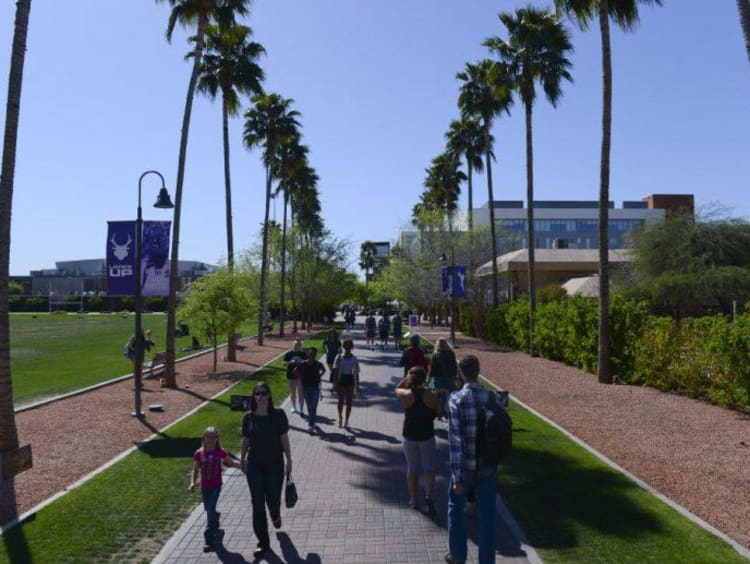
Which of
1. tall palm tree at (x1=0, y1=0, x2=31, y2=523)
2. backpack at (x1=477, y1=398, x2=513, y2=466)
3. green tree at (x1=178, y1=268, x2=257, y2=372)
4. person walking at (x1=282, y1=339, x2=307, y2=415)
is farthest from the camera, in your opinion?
green tree at (x1=178, y1=268, x2=257, y2=372)

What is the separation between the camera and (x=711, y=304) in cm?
3434

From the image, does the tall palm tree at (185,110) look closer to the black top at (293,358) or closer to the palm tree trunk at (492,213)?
the black top at (293,358)

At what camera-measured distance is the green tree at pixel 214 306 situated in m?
22.3

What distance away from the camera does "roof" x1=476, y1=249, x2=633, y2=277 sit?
45.3 m

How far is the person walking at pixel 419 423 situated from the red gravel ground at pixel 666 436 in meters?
3.12

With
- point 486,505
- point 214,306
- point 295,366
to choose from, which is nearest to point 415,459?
point 486,505

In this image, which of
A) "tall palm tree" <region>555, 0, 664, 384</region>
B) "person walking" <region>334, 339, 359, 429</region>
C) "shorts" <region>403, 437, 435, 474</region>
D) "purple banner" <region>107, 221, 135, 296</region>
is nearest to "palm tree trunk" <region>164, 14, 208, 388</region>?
"purple banner" <region>107, 221, 135, 296</region>

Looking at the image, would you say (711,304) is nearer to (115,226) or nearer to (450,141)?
(450,141)

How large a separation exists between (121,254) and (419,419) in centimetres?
1020

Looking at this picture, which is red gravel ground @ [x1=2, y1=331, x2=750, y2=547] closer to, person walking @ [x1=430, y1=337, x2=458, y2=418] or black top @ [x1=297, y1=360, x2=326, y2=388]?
person walking @ [x1=430, y1=337, x2=458, y2=418]

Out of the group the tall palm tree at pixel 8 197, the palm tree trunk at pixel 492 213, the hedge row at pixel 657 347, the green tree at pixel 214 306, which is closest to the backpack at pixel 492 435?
the tall palm tree at pixel 8 197

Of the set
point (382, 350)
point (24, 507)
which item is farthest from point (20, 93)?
point (382, 350)

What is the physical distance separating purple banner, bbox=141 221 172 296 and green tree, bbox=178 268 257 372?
618cm

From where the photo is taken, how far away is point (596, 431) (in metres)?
12.2
